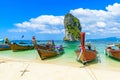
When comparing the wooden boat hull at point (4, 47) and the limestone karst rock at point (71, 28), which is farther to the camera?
the limestone karst rock at point (71, 28)

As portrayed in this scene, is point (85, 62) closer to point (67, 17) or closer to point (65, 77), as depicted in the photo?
point (65, 77)

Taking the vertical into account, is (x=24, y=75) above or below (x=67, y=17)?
below

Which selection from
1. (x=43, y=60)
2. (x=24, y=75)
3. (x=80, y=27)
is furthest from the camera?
(x=80, y=27)

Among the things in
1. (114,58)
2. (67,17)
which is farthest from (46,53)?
(67,17)

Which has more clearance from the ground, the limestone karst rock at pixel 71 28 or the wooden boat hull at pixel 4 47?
the limestone karst rock at pixel 71 28

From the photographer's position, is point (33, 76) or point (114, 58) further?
point (114, 58)

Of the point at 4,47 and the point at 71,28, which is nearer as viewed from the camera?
the point at 4,47

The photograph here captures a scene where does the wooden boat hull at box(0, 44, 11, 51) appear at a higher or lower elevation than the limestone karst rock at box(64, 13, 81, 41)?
lower

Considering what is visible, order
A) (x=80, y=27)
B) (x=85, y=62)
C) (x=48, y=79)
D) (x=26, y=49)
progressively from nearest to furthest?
(x=48, y=79) → (x=85, y=62) → (x=26, y=49) → (x=80, y=27)

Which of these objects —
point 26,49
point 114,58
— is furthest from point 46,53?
point 26,49

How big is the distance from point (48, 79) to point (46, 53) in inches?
389

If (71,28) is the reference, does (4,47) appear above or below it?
below

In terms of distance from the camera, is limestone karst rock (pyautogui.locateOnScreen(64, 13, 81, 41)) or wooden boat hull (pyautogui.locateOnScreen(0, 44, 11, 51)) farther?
limestone karst rock (pyautogui.locateOnScreen(64, 13, 81, 41))

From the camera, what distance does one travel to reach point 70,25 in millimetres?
108688
